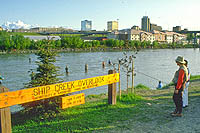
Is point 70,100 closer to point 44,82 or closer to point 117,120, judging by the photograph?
point 44,82

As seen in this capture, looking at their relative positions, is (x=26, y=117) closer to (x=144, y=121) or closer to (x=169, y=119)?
(x=144, y=121)

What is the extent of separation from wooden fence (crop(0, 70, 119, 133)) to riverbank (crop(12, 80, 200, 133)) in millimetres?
569

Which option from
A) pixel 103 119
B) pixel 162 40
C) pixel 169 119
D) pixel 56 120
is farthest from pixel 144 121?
pixel 162 40

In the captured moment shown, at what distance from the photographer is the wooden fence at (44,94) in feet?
17.6

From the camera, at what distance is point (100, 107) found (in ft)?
27.5

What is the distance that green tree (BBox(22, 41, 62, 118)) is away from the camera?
746 centimetres

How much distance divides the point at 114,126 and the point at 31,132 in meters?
2.27

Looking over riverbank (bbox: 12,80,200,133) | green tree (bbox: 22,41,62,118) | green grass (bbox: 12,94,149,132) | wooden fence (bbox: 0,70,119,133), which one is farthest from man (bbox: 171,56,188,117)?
green tree (bbox: 22,41,62,118)

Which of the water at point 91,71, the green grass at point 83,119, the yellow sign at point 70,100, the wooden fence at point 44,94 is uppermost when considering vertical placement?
the wooden fence at point 44,94

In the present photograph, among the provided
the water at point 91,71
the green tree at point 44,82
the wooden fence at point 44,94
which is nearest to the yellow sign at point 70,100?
the wooden fence at point 44,94

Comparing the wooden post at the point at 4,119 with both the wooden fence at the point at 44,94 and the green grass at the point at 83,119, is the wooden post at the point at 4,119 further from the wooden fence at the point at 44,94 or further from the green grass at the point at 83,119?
the green grass at the point at 83,119

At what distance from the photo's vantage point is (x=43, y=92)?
6258 mm

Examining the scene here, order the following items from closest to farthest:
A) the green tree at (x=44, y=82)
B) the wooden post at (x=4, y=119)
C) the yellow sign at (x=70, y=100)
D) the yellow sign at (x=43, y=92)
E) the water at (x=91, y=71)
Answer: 1. the wooden post at (x=4, y=119)
2. the yellow sign at (x=43, y=92)
3. the yellow sign at (x=70, y=100)
4. the green tree at (x=44, y=82)
5. the water at (x=91, y=71)

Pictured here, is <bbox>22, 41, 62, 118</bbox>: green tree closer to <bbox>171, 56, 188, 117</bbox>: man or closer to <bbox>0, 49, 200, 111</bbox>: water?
<bbox>0, 49, 200, 111</bbox>: water
